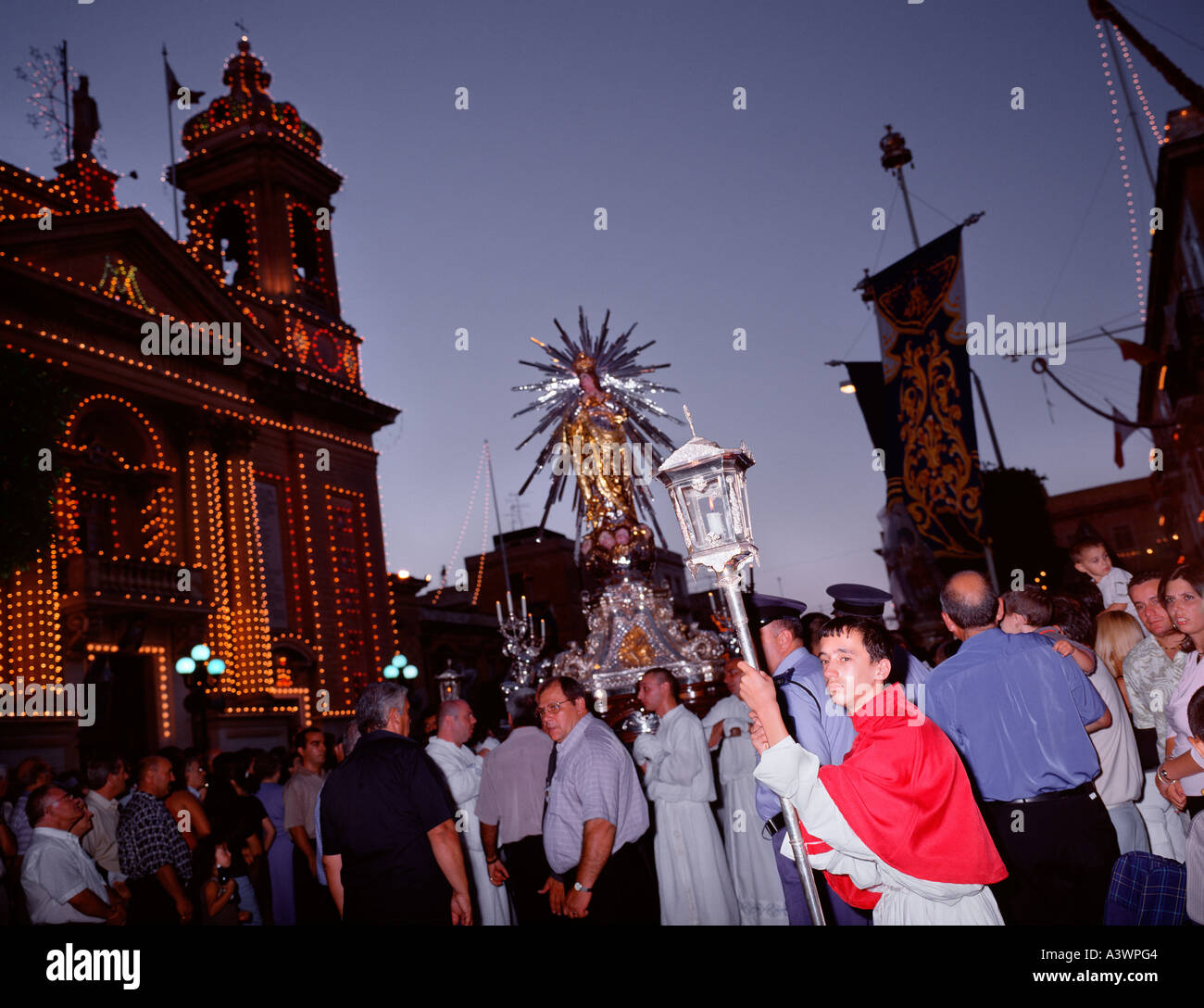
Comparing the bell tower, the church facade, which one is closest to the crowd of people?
the church facade

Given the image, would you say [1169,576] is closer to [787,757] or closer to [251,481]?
[787,757]

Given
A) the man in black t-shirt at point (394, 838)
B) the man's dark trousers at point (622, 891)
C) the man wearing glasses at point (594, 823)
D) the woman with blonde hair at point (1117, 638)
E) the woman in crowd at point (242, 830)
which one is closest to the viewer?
the man in black t-shirt at point (394, 838)

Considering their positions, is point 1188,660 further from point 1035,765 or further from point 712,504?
point 712,504

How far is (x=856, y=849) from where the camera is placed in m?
3.13

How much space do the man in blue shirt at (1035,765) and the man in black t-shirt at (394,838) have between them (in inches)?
109

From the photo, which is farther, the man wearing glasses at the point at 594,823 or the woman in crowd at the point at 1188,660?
the man wearing glasses at the point at 594,823

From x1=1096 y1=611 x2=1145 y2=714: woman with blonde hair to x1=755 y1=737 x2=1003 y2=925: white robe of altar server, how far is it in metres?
3.45

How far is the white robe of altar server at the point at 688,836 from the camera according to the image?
21.5ft

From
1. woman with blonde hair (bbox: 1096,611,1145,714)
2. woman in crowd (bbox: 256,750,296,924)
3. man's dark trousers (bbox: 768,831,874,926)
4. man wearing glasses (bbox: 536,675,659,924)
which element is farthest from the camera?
woman in crowd (bbox: 256,750,296,924)

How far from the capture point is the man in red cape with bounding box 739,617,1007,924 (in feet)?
9.78

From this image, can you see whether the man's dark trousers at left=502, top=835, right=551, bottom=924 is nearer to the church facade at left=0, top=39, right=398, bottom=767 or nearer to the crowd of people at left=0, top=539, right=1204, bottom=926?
the crowd of people at left=0, top=539, right=1204, bottom=926

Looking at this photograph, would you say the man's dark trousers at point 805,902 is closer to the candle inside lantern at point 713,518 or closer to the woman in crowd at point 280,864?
the candle inside lantern at point 713,518

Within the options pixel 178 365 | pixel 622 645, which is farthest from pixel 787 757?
pixel 178 365

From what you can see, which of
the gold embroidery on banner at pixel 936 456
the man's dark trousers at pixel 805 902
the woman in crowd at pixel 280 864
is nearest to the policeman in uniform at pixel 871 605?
the man's dark trousers at pixel 805 902
